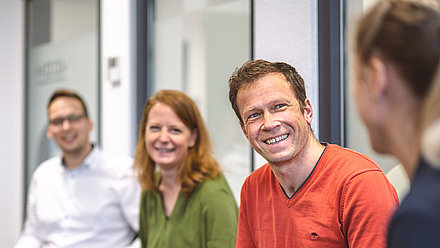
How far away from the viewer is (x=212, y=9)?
8.95ft

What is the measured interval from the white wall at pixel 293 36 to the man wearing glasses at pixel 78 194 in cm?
100

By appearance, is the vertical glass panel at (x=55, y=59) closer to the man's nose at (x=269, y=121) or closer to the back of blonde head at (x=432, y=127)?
the man's nose at (x=269, y=121)

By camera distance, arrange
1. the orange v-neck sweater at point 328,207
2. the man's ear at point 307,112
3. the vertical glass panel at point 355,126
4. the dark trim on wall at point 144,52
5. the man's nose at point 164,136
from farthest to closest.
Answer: the dark trim on wall at point 144,52, the man's nose at point 164,136, the vertical glass panel at point 355,126, the man's ear at point 307,112, the orange v-neck sweater at point 328,207

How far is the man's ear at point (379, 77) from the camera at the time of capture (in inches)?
28.6

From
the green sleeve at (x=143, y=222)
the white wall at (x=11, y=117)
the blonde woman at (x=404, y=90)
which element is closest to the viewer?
the blonde woman at (x=404, y=90)

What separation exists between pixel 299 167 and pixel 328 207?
0.15 meters

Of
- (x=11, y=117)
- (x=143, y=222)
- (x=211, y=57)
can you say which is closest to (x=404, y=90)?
(x=143, y=222)

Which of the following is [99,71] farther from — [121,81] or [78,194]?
[78,194]

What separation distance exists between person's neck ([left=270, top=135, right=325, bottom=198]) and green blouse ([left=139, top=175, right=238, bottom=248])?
57 cm

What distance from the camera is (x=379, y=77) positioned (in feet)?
2.39

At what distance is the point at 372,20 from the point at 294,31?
1340 millimetres

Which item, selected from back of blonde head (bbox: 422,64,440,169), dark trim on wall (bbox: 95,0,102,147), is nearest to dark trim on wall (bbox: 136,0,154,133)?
dark trim on wall (bbox: 95,0,102,147)

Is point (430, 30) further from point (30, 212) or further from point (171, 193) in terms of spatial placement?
point (30, 212)

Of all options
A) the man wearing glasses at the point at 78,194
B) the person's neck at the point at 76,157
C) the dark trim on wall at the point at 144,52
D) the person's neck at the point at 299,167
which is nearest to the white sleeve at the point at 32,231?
the man wearing glasses at the point at 78,194
